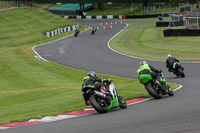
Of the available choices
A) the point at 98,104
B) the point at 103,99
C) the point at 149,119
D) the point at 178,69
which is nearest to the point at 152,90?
the point at 103,99

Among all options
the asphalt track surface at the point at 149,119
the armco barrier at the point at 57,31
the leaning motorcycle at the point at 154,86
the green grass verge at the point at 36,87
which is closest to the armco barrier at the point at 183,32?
the green grass verge at the point at 36,87

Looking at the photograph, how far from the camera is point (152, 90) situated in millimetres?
14680

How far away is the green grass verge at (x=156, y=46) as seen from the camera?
121 feet

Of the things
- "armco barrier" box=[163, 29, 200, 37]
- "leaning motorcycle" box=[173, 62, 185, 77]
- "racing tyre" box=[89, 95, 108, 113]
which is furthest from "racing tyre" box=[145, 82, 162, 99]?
"armco barrier" box=[163, 29, 200, 37]

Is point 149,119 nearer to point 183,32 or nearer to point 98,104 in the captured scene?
point 98,104

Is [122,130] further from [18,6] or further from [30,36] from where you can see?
[18,6]

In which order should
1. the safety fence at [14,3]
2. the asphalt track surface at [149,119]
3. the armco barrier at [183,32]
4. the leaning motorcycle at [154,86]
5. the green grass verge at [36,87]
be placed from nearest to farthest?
the asphalt track surface at [149,119]
the green grass verge at [36,87]
the leaning motorcycle at [154,86]
the armco barrier at [183,32]
the safety fence at [14,3]

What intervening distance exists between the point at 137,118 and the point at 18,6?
80.5 metres

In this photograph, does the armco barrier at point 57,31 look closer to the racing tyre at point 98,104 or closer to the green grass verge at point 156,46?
the green grass verge at point 156,46

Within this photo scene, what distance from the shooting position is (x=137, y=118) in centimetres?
1113

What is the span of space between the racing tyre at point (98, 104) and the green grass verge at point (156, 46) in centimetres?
2141

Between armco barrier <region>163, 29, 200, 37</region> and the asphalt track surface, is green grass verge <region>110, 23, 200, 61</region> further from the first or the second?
the asphalt track surface

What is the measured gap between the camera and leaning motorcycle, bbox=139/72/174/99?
14633mm

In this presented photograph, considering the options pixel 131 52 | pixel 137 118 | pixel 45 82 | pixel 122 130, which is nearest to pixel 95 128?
pixel 122 130
